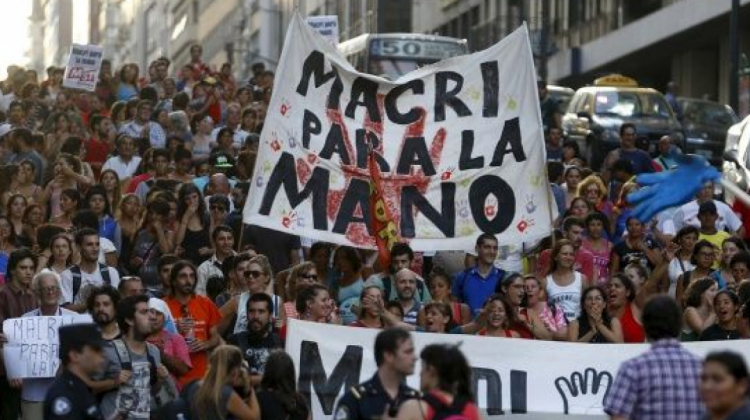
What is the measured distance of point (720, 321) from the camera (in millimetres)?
16625

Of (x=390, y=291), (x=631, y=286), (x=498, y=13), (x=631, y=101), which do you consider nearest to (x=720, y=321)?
(x=631, y=286)

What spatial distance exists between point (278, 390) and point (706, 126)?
2616 centimetres

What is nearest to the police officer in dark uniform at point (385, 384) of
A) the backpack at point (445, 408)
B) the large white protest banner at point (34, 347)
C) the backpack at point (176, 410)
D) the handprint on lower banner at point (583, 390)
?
the backpack at point (445, 408)

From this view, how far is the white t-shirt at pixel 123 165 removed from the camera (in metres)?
24.2

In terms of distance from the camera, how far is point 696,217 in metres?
21.3

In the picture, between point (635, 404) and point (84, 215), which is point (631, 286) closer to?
point (84, 215)

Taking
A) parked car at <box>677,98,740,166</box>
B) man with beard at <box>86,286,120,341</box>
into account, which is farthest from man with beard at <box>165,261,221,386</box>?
parked car at <box>677,98,740,166</box>

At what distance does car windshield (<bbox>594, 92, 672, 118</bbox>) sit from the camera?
3725 centimetres

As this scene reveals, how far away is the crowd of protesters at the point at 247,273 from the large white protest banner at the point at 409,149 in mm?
362

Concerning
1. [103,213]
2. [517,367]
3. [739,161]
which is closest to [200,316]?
[517,367]

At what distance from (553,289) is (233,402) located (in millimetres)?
5212

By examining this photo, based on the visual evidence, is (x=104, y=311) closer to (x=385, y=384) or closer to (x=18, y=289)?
(x=18, y=289)

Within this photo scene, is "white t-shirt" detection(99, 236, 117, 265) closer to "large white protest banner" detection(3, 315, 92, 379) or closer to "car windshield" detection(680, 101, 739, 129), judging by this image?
"large white protest banner" detection(3, 315, 92, 379)

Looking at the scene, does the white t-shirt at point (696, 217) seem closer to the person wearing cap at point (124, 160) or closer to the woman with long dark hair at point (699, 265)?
the woman with long dark hair at point (699, 265)
